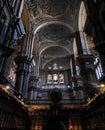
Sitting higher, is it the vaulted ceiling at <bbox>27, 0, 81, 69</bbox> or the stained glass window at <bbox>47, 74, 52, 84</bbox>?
the vaulted ceiling at <bbox>27, 0, 81, 69</bbox>

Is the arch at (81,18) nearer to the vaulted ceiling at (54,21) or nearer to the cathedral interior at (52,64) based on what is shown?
the cathedral interior at (52,64)

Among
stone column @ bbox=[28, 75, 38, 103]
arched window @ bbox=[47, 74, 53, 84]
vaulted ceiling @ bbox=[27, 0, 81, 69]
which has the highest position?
vaulted ceiling @ bbox=[27, 0, 81, 69]

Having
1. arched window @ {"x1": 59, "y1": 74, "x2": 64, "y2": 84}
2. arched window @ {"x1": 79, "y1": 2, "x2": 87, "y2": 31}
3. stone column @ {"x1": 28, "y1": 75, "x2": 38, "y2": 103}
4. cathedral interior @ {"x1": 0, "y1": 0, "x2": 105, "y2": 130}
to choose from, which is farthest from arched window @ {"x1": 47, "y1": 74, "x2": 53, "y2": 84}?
arched window @ {"x1": 79, "y1": 2, "x2": 87, "y2": 31}

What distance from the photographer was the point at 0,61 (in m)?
7.17

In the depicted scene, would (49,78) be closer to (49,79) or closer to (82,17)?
(49,79)

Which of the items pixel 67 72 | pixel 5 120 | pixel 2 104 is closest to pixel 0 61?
pixel 2 104

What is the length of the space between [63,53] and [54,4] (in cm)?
1094

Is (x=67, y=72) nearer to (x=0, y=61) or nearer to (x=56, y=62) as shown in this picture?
(x=56, y=62)

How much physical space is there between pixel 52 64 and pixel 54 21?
10.1 meters

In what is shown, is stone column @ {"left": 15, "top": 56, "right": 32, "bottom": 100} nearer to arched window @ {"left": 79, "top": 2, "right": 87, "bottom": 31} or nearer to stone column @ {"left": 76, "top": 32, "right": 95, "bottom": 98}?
stone column @ {"left": 76, "top": 32, "right": 95, "bottom": 98}

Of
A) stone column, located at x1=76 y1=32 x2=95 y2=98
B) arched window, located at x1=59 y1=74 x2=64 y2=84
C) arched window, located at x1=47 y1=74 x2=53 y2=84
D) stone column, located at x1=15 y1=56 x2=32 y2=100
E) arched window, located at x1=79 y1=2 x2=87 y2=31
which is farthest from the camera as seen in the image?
arched window, located at x1=47 y1=74 x2=53 y2=84

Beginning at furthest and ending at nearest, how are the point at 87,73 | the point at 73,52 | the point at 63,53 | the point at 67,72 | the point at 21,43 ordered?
the point at 63,53 → the point at 67,72 → the point at 73,52 → the point at 21,43 → the point at 87,73

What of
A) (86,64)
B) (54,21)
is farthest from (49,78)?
(86,64)

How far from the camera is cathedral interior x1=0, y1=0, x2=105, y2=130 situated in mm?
7416
